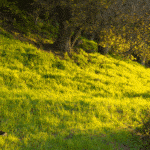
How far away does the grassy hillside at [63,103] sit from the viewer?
5.56 m

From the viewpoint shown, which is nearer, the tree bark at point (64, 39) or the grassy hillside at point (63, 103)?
the grassy hillside at point (63, 103)

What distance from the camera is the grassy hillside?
18.2 ft

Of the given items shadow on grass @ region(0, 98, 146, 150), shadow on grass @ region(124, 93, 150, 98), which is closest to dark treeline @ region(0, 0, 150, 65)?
shadow on grass @ region(124, 93, 150, 98)

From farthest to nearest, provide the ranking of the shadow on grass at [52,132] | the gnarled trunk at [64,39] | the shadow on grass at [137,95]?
1. the gnarled trunk at [64,39]
2. the shadow on grass at [137,95]
3. the shadow on grass at [52,132]

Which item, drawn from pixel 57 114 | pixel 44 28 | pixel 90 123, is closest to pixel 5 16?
pixel 44 28

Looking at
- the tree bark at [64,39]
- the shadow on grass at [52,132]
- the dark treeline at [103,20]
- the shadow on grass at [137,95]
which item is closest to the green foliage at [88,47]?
the dark treeline at [103,20]

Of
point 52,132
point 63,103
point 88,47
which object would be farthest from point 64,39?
point 52,132

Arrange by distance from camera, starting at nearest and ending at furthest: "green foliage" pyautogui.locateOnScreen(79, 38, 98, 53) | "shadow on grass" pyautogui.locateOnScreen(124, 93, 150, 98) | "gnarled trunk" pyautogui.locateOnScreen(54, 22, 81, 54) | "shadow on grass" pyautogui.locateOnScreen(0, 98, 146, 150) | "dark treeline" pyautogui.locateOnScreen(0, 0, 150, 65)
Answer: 1. "shadow on grass" pyautogui.locateOnScreen(0, 98, 146, 150)
2. "dark treeline" pyautogui.locateOnScreen(0, 0, 150, 65)
3. "shadow on grass" pyautogui.locateOnScreen(124, 93, 150, 98)
4. "gnarled trunk" pyautogui.locateOnScreen(54, 22, 81, 54)
5. "green foliage" pyautogui.locateOnScreen(79, 38, 98, 53)

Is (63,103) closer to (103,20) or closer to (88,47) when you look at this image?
(103,20)

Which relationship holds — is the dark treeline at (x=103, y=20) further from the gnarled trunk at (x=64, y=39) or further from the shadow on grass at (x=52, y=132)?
the shadow on grass at (x=52, y=132)

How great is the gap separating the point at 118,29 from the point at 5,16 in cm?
999

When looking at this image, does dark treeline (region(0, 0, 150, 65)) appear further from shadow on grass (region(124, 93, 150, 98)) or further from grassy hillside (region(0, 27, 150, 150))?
shadow on grass (region(124, 93, 150, 98))

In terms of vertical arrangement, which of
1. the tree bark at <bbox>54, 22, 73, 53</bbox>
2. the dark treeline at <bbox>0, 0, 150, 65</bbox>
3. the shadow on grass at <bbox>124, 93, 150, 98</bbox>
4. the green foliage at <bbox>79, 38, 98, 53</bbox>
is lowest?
the green foliage at <bbox>79, 38, 98, 53</bbox>

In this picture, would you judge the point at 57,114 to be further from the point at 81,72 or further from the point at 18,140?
the point at 81,72
